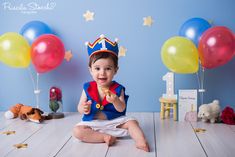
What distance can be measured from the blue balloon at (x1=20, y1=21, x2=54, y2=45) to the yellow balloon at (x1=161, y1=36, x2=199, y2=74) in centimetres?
92

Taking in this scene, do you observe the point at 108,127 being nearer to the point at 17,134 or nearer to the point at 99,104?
the point at 99,104

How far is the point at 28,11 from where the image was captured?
285 cm

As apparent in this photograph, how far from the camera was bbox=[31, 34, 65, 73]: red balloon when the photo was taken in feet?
7.98

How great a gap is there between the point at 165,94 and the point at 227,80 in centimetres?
49

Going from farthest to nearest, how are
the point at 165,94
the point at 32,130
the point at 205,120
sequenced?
1. the point at 165,94
2. the point at 205,120
3. the point at 32,130

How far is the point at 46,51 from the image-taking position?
2.43 m

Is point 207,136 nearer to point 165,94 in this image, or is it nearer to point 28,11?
point 165,94

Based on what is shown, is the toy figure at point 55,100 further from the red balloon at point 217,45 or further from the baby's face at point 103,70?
the red balloon at point 217,45

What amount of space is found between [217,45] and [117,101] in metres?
0.74

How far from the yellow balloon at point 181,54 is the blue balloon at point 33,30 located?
36.3 inches

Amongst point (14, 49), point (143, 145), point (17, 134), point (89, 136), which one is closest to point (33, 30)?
point (14, 49)

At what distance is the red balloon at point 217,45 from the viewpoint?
7.38 ft

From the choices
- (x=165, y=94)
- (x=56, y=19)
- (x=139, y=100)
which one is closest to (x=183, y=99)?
(x=165, y=94)

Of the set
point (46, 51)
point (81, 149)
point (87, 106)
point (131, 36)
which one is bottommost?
point (81, 149)
